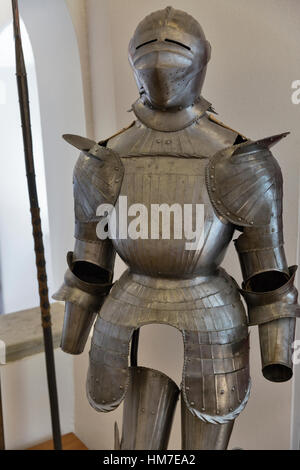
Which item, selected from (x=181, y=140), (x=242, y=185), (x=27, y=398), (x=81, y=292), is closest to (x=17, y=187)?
(x=27, y=398)

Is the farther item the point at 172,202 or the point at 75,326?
the point at 75,326

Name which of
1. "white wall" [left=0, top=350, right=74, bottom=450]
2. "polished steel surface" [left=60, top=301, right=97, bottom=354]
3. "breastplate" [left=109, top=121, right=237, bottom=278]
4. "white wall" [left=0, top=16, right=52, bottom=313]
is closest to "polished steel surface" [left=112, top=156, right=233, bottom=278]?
"breastplate" [left=109, top=121, right=237, bottom=278]

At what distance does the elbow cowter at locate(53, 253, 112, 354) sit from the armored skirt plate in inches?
3.2

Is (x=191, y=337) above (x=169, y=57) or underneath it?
underneath

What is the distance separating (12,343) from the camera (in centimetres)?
196

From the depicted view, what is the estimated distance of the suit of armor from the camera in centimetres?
116

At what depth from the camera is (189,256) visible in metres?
1.19

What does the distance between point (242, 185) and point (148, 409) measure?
669 mm

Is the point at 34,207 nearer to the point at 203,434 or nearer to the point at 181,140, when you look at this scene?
the point at 181,140

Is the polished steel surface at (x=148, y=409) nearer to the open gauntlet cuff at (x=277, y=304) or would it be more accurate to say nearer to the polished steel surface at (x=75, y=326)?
the polished steel surface at (x=75, y=326)

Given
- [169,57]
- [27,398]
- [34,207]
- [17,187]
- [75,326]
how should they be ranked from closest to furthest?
[169,57] → [75,326] → [34,207] → [27,398] → [17,187]

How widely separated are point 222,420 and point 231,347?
0.60 feet

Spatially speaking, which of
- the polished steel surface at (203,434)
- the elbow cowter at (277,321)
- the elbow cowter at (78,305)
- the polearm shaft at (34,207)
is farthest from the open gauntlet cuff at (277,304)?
the polearm shaft at (34,207)
